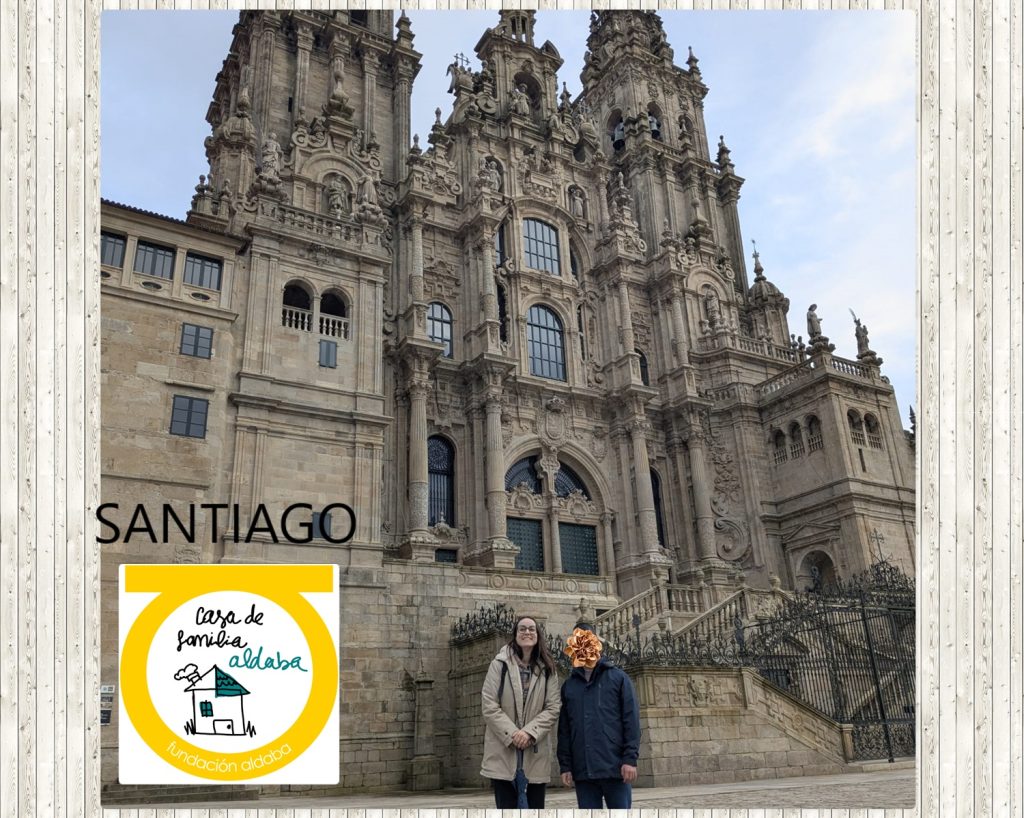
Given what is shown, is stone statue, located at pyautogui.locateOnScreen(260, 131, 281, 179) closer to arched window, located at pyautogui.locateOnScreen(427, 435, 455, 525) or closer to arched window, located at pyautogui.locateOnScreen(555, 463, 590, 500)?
arched window, located at pyautogui.locateOnScreen(427, 435, 455, 525)

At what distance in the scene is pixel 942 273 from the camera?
32.2 ft

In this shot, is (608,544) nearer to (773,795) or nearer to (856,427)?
(856,427)

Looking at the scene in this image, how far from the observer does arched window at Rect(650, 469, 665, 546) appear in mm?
34375

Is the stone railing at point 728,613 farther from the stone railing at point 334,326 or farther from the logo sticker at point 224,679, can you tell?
the stone railing at point 334,326

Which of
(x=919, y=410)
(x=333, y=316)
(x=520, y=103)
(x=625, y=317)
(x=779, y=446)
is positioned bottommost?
(x=919, y=410)

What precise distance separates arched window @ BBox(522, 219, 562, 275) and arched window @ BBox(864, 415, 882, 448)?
547 inches

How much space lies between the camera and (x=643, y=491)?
3244cm

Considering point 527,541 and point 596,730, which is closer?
point 596,730

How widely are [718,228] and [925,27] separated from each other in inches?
1338

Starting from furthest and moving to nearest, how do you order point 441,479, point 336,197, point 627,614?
point 441,479 → point 336,197 → point 627,614

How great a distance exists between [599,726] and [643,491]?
2535 centimetres

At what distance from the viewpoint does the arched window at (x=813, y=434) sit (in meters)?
33.0

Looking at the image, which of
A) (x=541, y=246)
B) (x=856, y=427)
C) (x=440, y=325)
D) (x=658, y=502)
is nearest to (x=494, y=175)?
(x=541, y=246)

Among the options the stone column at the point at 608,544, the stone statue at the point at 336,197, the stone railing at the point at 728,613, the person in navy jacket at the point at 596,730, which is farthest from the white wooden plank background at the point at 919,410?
the stone column at the point at 608,544
